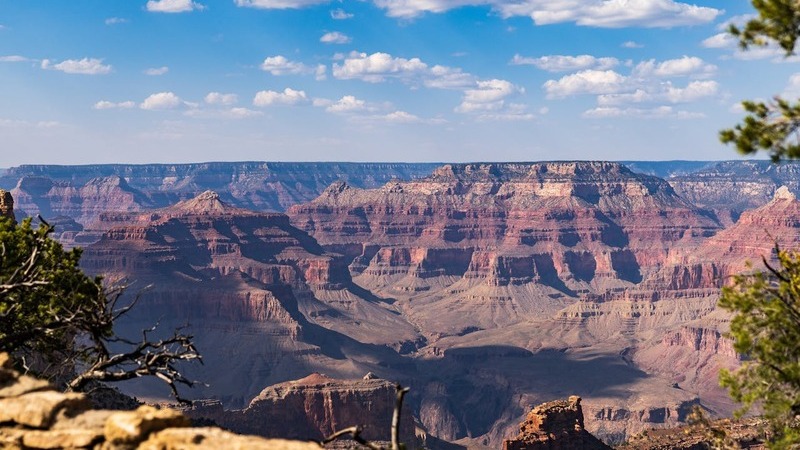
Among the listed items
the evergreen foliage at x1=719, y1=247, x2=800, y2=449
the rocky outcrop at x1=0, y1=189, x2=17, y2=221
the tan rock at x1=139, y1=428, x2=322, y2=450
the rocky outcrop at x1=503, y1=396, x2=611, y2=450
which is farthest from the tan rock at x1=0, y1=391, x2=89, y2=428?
the rocky outcrop at x1=503, y1=396, x2=611, y2=450

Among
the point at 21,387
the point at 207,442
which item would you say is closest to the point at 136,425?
the point at 207,442

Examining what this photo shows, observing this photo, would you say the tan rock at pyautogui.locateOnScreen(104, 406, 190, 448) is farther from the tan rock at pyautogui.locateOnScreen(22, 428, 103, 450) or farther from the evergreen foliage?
the evergreen foliage

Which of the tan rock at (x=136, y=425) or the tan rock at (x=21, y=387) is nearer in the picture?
the tan rock at (x=136, y=425)

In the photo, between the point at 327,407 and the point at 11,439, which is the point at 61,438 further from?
the point at 327,407

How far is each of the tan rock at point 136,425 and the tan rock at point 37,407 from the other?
1.00m

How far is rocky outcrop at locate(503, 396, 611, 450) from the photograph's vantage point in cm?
7431

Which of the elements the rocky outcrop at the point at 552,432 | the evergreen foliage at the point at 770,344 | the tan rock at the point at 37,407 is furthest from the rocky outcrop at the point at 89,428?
the rocky outcrop at the point at 552,432

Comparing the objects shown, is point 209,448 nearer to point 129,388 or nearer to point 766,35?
point 766,35

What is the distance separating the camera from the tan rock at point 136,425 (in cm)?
1870

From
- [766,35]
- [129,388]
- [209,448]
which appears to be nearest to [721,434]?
[766,35]

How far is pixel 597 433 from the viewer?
174 m

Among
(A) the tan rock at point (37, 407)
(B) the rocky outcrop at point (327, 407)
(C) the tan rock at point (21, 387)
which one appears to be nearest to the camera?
(A) the tan rock at point (37, 407)

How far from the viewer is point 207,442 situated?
18266 mm

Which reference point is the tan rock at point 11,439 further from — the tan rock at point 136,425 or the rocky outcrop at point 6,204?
the rocky outcrop at point 6,204
